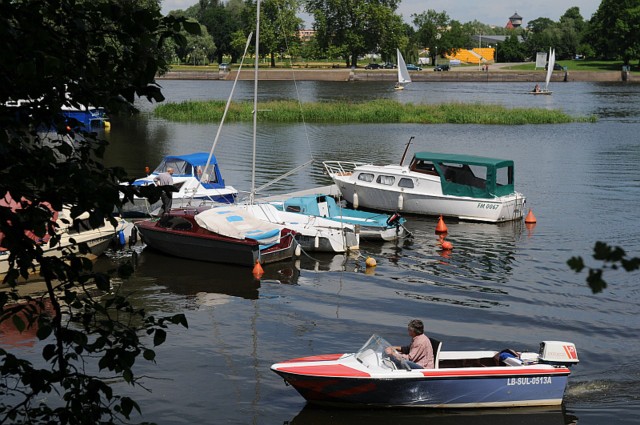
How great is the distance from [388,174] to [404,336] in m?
15.7

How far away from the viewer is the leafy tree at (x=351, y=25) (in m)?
172

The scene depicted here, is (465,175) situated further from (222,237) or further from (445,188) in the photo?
(222,237)

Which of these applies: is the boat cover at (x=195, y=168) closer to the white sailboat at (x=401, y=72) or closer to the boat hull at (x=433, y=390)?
the boat hull at (x=433, y=390)

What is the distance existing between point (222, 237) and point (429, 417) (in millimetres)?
12172

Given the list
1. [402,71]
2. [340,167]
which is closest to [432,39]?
[402,71]

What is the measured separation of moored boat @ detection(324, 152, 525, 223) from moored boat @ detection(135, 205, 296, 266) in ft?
29.0

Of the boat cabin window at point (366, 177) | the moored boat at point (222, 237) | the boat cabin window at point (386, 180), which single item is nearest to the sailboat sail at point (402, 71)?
the boat cabin window at point (366, 177)

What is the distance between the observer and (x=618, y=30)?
159625 millimetres

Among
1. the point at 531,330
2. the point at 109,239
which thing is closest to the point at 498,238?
the point at 531,330

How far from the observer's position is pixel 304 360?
16.2 metres

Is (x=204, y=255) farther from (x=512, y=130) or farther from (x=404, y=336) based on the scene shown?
(x=512, y=130)

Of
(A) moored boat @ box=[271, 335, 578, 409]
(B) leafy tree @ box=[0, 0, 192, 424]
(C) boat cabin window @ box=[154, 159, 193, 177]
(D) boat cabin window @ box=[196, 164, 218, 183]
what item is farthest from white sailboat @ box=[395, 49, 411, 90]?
(B) leafy tree @ box=[0, 0, 192, 424]

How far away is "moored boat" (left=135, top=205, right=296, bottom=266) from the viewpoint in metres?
26.7

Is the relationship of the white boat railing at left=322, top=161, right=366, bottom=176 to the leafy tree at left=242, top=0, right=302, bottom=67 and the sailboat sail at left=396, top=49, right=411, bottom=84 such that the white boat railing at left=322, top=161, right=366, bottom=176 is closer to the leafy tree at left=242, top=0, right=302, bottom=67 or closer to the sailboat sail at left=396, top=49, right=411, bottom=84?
the sailboat sail at left=396, top=49, right=411, bottom=84
